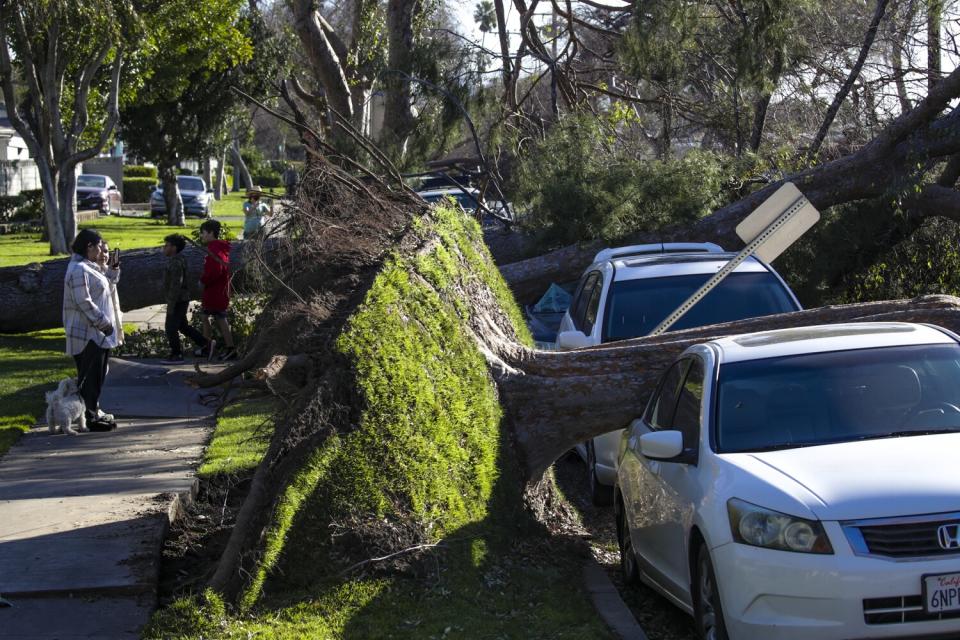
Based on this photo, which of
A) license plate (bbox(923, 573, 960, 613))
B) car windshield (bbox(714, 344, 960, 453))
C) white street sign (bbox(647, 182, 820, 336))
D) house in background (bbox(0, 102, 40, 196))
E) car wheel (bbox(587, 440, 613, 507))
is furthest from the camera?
house in background (bbox(0, 102, 40, 196))

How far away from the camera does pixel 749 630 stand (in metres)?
4.75

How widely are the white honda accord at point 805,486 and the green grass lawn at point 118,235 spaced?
19.7m

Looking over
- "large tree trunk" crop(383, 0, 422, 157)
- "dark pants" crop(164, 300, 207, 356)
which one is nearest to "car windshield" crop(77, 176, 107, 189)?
"large tree trunk" crop(383, 0, 422, 157)

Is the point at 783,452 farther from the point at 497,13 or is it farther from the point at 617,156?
the point at 497,13

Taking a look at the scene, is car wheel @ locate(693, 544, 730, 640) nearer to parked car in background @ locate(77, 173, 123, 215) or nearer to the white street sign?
the white street sign

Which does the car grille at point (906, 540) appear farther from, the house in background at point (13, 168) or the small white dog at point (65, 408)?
the house in background at point (13, 168)

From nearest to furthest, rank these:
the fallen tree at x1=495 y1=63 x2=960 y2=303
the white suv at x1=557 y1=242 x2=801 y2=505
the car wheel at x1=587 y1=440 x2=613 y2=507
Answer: the car wheel at x1=587 y1=440 x2=613 y2=507 < the white suv at x1=557 y1=242 x2=801 y2=505 < the fallen tree at x1=495 y1=63 x2=960 y2=303

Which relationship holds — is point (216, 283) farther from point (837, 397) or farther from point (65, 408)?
point (837, 397)

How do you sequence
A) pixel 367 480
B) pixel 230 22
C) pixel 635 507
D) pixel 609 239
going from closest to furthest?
1. pixel 367 480
2. pixel 635 507
3. pixel 609 239
4. pixel 230 22

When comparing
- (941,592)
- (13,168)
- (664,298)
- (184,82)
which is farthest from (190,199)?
(941,592)

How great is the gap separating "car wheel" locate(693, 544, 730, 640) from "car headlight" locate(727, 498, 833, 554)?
0.86 ft

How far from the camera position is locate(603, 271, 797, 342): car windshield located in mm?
9430

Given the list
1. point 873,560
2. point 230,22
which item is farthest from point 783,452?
point 230,22

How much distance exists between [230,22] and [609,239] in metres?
16.2
